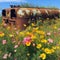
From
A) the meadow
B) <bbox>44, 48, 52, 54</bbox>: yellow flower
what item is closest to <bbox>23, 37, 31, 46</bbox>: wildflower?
the meadow

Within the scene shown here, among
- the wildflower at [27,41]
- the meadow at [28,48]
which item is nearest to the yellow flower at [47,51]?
the meadow at [28,48]

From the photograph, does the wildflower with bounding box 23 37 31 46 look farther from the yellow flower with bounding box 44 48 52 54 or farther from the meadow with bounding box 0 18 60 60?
the yellow flower with bounding box 44 48 52 54

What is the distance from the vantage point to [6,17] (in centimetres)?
1089

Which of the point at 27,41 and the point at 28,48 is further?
the point at 28,48

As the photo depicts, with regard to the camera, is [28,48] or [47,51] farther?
[28,48]

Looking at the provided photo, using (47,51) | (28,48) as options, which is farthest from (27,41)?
(47,51)

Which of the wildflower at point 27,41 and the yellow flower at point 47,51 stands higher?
the wildflower at point 27,41

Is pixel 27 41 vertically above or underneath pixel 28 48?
above

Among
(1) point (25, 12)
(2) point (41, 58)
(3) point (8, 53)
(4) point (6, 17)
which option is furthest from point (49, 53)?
(4) point (6, 17)

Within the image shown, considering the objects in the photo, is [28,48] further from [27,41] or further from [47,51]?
[47,51]

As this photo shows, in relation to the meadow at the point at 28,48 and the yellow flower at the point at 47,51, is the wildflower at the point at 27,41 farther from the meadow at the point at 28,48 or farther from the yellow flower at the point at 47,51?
the yellow flower at the point at 47,51

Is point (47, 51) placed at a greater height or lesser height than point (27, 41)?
lesser

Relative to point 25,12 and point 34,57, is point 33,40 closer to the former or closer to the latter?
point 34,57

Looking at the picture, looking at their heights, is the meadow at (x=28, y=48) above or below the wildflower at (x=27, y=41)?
below
